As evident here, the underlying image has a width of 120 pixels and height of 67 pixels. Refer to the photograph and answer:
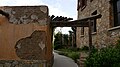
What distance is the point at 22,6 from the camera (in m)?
10.9

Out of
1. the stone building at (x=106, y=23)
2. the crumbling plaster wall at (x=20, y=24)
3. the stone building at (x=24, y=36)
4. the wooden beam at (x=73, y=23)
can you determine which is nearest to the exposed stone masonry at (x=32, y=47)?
the stone building at (x=24, y=36)

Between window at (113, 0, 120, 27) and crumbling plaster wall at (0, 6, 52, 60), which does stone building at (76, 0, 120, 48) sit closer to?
window at (113, 0, 120, 27)

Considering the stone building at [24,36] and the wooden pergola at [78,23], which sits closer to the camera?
the stone building at [24,36]

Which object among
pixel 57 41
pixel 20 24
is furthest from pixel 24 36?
pixel 57 41

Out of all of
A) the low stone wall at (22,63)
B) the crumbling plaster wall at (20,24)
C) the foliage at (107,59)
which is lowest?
the low stone wall at (22,63)

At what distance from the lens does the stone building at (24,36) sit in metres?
10.6

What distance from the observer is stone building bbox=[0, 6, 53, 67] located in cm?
1059

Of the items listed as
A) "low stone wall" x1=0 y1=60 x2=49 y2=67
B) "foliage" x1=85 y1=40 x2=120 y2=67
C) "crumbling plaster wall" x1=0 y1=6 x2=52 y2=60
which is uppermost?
"crumbling plaster wall" x1=0 y1=6 x2=52 y2=60

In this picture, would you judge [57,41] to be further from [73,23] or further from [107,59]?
[107,59]

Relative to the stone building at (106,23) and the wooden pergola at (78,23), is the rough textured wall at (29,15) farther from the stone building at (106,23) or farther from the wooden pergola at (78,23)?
the stone building at (106,23)

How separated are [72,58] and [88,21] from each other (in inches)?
148

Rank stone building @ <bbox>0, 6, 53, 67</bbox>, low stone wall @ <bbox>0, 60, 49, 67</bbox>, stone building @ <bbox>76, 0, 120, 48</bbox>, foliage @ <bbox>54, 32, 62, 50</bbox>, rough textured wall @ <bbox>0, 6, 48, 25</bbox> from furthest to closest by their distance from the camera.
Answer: foliage @ <bbox>54, 32, 62, 50</bbox> < stone building @ <bbox>76, 0, 120, 48</bbox> < rough textured wall @ <bbox>0, 6, 48, 25</bbox> < stone building @ <bbox>0, 6, 53, 67</bbox> < low stone wall @ <bbox>0, 60, 49, 67</bbox>

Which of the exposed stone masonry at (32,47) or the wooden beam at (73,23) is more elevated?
the wooden beam at (73,23)

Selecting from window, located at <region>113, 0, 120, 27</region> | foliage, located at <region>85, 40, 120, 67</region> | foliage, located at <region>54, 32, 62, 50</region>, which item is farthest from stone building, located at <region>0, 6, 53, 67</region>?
foliage, located at <region>54, 32, 62, 50</region>
